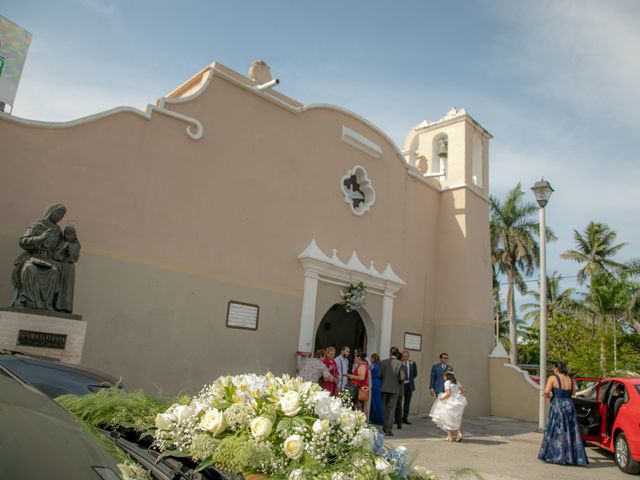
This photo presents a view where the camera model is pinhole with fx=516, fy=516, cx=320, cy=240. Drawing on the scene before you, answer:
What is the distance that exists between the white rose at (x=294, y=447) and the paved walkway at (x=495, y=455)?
13.4ft

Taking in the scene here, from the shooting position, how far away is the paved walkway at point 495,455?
756 cm

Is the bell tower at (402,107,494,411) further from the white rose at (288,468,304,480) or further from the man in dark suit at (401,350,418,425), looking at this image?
the white rose at (288,468,304,480)

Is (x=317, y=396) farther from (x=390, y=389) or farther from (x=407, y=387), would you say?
(x=407, y=387)

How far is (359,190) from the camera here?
578 inches

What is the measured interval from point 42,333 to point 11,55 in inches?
525

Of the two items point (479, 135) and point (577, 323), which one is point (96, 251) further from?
point (577, 323)

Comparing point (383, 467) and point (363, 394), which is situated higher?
point (383, 467)

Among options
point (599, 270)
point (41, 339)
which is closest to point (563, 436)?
point (41, 339)

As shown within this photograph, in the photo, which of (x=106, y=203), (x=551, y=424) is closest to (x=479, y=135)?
(x=551, y=424)

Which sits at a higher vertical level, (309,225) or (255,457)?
(309,225)

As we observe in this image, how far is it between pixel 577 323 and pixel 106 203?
101ft

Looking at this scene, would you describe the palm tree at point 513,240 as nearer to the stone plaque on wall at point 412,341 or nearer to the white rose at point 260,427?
the stone plaque on wall at point 412,341

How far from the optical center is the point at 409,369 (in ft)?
43.5

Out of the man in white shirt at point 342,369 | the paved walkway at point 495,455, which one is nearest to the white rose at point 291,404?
the paved walkway at point 495,455
